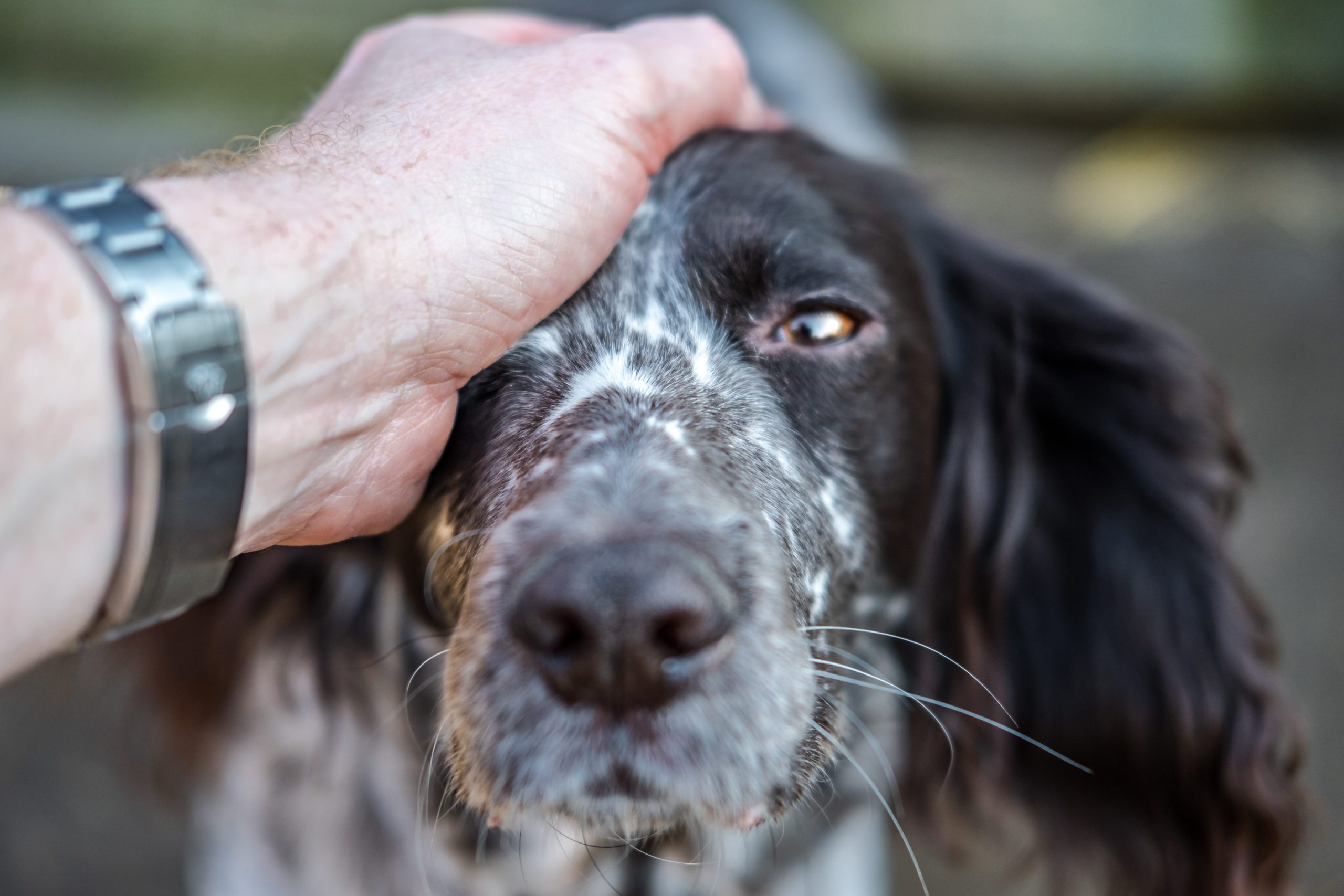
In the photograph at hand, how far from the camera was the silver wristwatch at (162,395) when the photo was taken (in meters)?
0.95

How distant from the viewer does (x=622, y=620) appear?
1.02 metres

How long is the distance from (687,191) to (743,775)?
0.85 meters

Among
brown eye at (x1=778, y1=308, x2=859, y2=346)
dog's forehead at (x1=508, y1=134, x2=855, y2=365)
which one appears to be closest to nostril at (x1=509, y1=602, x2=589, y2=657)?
dog's forehead at (x1=508, y1=134, x2=855, y2=365)

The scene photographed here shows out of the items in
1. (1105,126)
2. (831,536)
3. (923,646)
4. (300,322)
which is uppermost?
(300,322)

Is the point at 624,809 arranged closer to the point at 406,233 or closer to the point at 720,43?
the point at 406,233

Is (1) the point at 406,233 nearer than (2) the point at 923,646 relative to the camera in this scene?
Yes

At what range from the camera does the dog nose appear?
1031 millimetres

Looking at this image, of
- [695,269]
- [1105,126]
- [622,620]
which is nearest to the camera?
[622,620]

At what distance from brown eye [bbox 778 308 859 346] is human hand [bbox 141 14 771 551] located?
0.97 feet

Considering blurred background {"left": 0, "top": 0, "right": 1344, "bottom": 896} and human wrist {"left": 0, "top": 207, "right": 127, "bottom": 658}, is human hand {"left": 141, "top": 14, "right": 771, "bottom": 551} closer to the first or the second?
human wrist {"left": 0, "top": 207, "right": 127, "bottom": 658}

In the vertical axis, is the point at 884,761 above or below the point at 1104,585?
below

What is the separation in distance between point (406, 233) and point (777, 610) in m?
0.60

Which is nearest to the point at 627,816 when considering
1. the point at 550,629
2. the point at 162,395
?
the point at 550,629

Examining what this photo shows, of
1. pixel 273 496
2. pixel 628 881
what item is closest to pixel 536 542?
pixel 273 496
